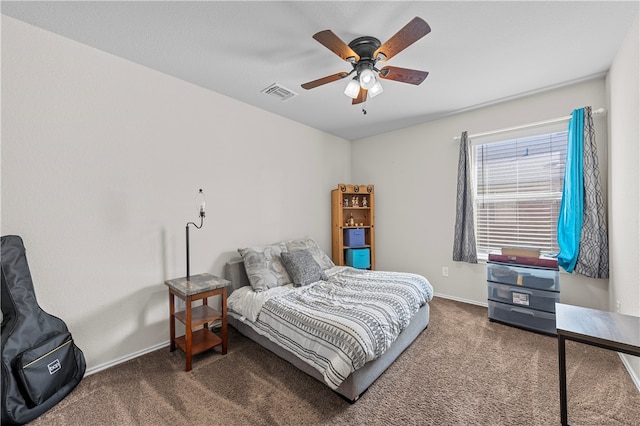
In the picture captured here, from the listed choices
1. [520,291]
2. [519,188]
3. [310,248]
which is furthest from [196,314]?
[519,188]

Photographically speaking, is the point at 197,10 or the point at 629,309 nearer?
the point at 197,10

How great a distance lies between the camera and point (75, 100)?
2.00 m

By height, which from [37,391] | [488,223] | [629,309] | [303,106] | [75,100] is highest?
[303,106]

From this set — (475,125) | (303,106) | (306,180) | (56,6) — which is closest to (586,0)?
Result: (475,125)

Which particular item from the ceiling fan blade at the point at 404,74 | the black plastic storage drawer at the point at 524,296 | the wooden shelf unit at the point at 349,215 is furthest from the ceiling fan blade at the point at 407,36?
the black plastic storage drawer at the point at 524,296

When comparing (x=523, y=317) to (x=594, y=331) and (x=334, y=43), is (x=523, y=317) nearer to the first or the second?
(x=594, y=331)

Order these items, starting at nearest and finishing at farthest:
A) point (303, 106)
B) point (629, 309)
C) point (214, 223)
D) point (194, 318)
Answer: point (629, 309)
point (194, 318)
point (214, 223)
point (303, 106)

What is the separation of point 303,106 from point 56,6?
7.03 feet

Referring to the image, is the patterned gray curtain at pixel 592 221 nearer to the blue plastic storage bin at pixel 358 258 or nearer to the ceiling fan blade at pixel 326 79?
the blue plastic storage bin at pixel 358 258

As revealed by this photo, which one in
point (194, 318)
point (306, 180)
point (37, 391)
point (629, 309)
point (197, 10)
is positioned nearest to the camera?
point (37, 391)

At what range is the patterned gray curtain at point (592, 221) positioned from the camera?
2520 mm

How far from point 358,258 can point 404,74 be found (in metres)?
2.68

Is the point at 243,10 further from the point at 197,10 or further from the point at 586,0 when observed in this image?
the point at 586,0

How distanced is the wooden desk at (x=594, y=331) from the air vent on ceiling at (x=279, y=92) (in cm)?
285
